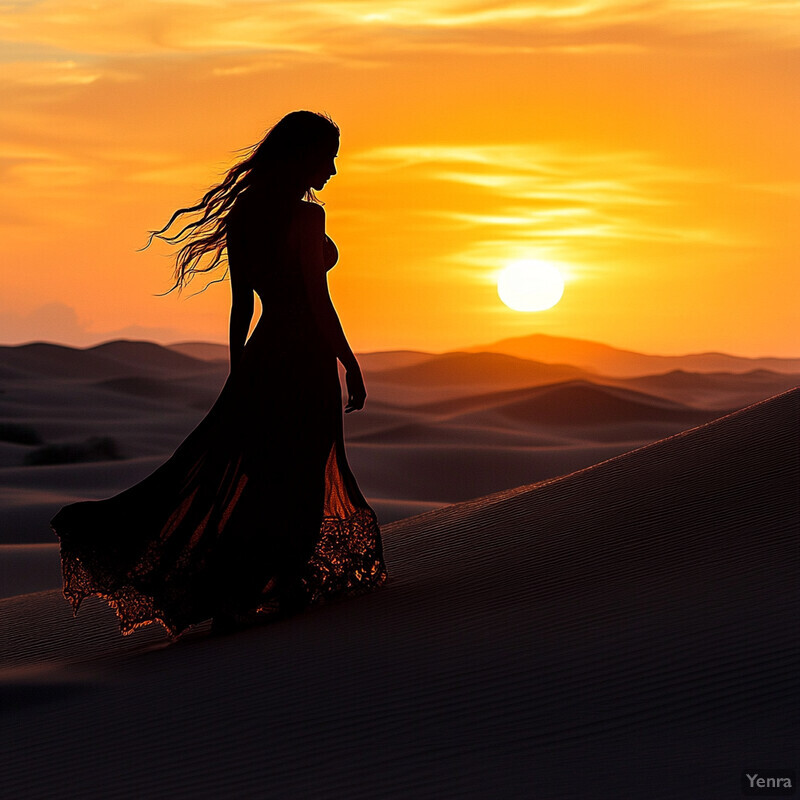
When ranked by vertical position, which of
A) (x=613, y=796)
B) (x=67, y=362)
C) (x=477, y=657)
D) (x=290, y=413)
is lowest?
(x=613, y=796)

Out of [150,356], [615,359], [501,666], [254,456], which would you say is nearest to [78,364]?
[150,356]

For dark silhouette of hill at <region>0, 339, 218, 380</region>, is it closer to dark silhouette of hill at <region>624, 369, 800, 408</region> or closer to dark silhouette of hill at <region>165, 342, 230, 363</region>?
dark silhouette of hill at <region>624, 369, 800, 408</region>

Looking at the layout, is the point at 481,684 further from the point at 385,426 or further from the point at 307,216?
the point at 385,426

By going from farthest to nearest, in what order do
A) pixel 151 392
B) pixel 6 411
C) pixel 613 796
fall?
pixel 151 392 < pixel 6 411 < pixel 613 796

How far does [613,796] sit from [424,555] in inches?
171

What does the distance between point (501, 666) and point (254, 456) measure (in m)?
1.57

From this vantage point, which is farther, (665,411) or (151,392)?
(151,392)

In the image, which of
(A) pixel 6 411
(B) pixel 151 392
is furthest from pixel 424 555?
(B) pixel 151 392

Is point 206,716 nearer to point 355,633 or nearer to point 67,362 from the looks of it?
point 355,633

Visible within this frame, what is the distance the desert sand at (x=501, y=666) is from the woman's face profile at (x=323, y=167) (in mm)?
2003

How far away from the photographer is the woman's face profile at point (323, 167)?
6121 mm

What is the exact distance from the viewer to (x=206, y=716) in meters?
5.16

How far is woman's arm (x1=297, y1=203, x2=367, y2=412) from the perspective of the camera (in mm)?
6121

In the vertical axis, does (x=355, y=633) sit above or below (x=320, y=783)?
above
